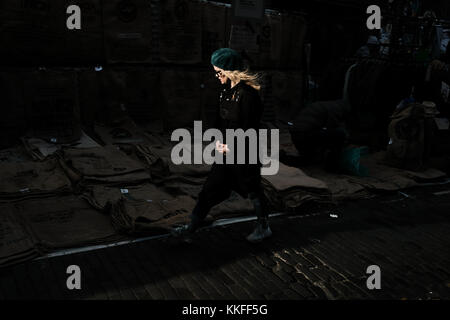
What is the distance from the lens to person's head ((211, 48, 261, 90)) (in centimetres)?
438

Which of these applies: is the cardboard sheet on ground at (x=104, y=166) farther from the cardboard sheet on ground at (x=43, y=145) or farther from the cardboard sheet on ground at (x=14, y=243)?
the cardboard sheet on ground at (x=14, y=243)

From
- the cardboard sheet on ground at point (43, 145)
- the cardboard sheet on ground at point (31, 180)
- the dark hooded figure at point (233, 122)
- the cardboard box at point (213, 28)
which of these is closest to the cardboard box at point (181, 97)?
the cardboard box at point (213, 28)

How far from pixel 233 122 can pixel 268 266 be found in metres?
1.54

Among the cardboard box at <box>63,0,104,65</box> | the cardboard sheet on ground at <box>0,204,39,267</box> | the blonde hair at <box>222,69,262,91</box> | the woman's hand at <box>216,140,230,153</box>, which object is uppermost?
the cardboard box at <box>63,0,104,65</box>

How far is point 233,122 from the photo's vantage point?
4.46 metres

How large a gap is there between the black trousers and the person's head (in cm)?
90

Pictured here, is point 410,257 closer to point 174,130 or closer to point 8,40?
point 174,130

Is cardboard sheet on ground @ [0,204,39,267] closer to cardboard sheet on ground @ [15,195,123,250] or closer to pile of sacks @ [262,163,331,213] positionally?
cardboard sheet on ground @ [15,195,123,250]

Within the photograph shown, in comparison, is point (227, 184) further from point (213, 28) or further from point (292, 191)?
point (213, 28)

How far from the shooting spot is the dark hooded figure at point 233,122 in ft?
14.4

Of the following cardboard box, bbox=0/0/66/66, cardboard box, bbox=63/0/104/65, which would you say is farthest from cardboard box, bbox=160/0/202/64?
cardboard box, bbox=0/0/66/66

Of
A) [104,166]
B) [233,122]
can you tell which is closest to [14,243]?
[104,166]

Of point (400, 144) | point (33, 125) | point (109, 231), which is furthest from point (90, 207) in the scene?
point (400, 144)

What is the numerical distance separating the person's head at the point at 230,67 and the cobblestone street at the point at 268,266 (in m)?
1.85
